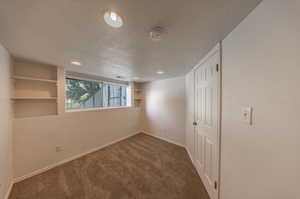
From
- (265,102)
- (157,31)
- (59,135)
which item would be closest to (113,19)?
(157,31)

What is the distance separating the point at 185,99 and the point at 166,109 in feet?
2.61

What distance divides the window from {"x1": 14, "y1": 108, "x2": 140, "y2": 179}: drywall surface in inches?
14.1

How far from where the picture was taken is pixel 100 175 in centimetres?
196

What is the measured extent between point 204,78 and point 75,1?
179 centimetres

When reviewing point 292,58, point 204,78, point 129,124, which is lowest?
point 129,124

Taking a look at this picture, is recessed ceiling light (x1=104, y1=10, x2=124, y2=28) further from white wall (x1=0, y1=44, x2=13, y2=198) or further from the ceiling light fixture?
white wall (x1=0, y1=44, x2=13, y2=198)

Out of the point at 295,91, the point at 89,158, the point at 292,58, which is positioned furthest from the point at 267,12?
the point at 89,158

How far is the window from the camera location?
2719mm

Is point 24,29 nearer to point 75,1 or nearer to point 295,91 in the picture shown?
point 75,1

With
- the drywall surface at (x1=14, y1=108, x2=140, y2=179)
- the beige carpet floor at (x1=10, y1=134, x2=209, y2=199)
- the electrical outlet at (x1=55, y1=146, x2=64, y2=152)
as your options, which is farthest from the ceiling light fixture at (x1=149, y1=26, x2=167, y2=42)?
the electrical outlet at (x1=55, y1=146, x2=64, y2=152)

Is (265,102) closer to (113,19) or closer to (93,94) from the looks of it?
(113,19)

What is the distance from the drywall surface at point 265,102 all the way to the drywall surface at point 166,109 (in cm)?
215

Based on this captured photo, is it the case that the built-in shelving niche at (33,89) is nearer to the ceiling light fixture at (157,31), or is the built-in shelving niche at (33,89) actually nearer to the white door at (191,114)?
the ceiling light fixture at (157,31)

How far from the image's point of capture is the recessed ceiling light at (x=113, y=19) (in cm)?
84
